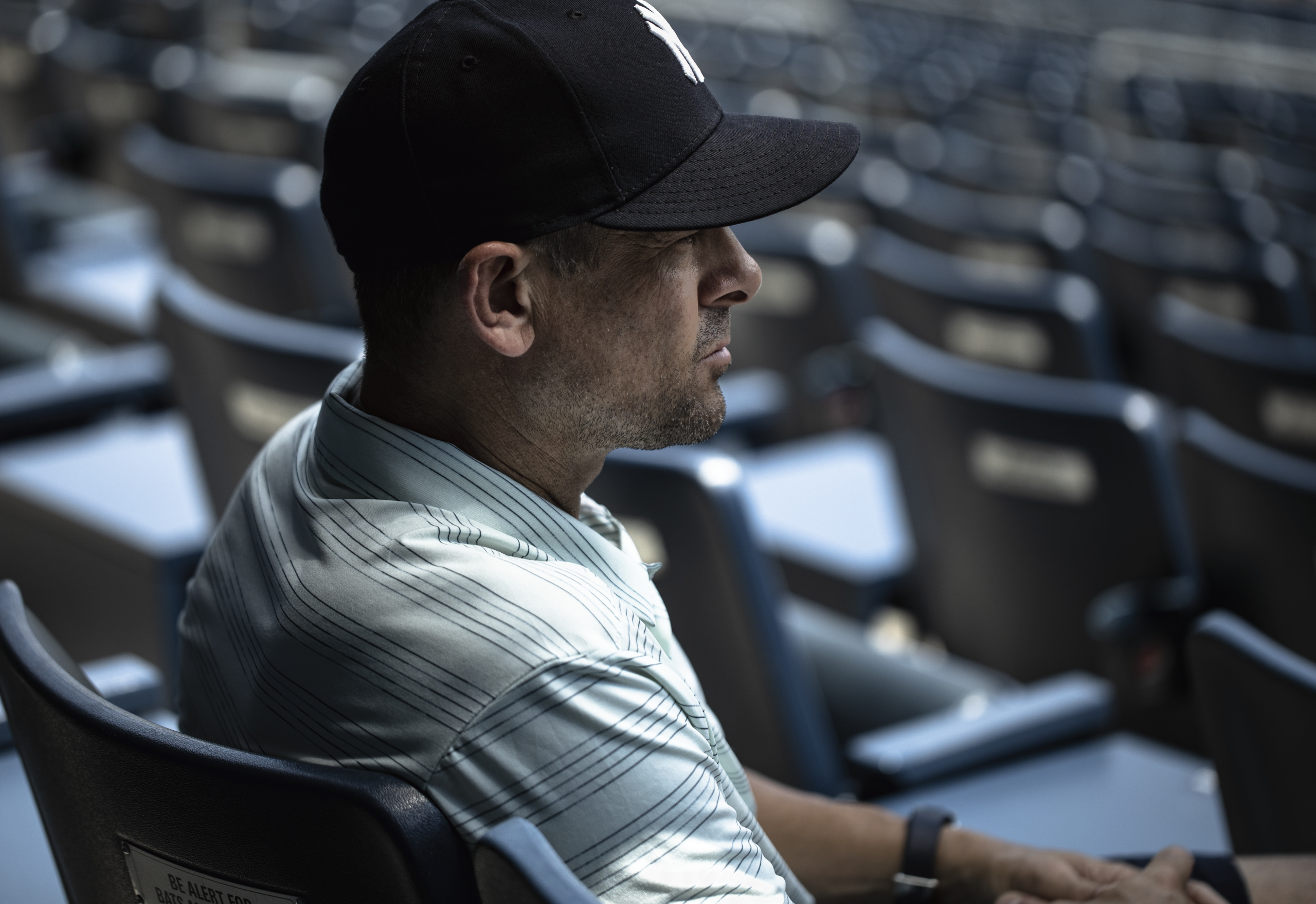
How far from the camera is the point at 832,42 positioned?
11305mm

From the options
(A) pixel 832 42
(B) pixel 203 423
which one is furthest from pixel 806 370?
(A) pixel 832 42

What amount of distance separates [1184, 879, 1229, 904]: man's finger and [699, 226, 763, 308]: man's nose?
0.66 meters

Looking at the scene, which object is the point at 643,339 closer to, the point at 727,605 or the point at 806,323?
the point at 727,605

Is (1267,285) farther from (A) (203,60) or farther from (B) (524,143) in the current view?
(A) (203,60)

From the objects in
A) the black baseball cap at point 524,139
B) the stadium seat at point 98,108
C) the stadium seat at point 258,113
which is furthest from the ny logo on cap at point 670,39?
the stadium seat at point 98,108

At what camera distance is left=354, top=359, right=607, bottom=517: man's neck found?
1.08 metres

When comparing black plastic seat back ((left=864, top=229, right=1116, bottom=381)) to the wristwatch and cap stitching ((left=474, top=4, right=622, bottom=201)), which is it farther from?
cap stitching ((left=474, top=4, right=622, bottom=201))

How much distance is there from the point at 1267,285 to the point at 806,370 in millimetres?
1115

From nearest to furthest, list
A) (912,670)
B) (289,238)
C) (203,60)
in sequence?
(912,670) < (289,238) < (203,60)

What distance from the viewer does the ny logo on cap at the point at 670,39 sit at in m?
1.07

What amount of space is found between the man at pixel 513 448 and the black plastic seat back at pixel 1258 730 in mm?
433

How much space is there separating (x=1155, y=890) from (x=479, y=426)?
71 centimetres

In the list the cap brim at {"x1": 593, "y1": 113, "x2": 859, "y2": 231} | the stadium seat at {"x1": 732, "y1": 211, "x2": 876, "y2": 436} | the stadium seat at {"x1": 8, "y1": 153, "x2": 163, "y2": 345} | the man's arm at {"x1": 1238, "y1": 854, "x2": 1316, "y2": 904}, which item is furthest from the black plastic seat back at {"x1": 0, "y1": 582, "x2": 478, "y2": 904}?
the stadium seat at {"x1": 732, "y1": 211, "x2": 876, "y2": 436}

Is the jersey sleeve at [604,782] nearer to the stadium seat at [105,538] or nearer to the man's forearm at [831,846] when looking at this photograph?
the man's forearm at [831,846]
